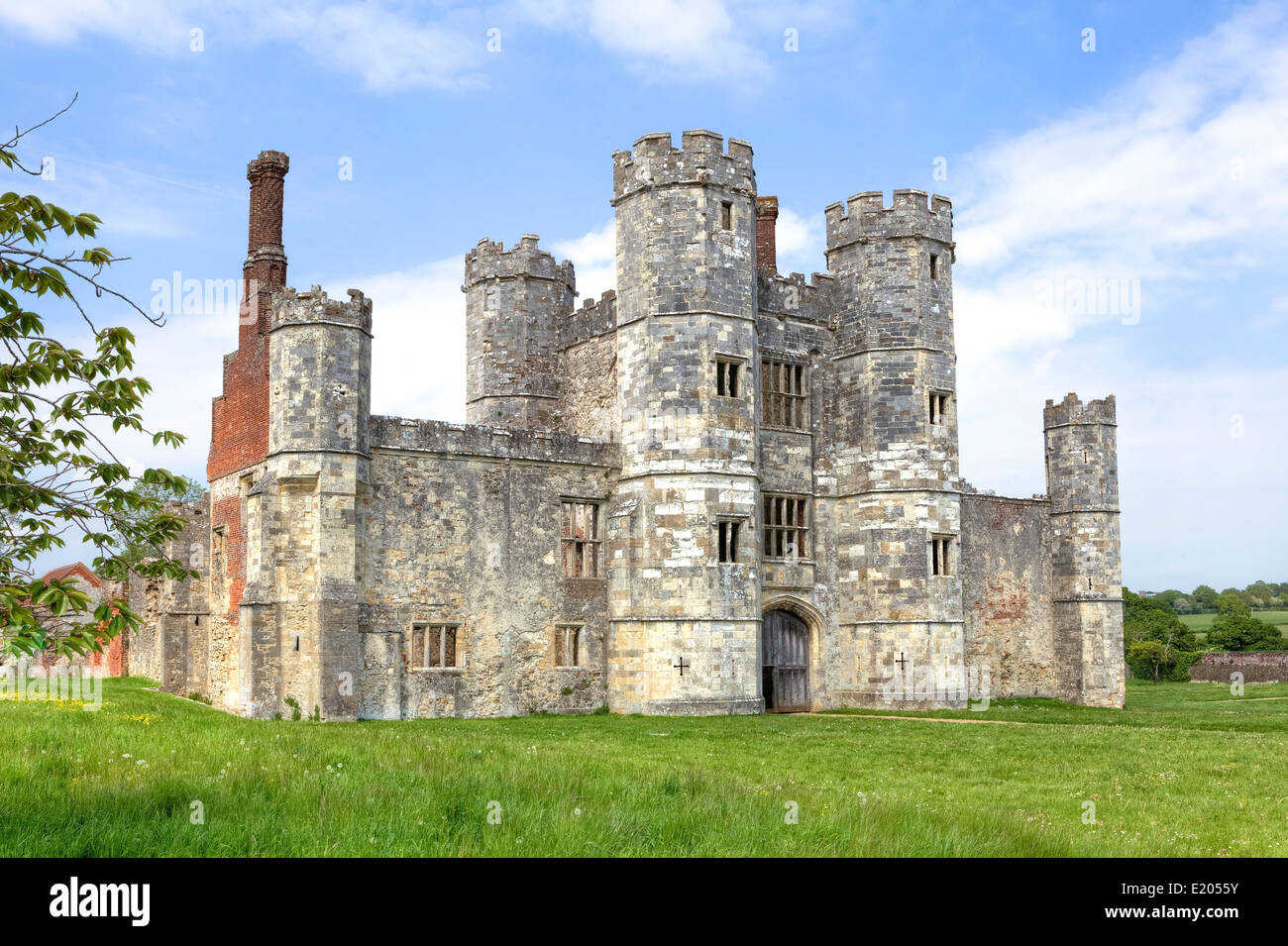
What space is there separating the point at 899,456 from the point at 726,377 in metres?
5.45

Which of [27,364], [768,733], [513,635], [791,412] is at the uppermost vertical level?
[791,412]

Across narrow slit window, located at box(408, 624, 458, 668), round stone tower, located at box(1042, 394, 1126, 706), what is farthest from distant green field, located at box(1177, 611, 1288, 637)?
narrow slit window, located at box(408, 624, 458, 668)

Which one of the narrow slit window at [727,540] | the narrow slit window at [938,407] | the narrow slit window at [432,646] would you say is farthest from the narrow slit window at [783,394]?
the narrow slit window at [432,646]

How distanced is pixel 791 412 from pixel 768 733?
11.0 metres

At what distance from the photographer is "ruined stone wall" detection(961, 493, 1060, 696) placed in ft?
111

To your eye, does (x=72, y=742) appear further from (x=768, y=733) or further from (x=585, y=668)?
(x=585, y=668)

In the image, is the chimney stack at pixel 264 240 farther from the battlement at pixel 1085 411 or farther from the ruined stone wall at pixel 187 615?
the battlement at pixel 1085 411

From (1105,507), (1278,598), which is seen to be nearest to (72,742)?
(1105,507)

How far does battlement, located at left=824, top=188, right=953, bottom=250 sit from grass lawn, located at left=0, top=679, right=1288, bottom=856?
15299 mm

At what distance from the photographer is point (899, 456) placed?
1166 inches

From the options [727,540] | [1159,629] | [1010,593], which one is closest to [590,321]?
[727,540]

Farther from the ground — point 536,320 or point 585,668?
point 536,320

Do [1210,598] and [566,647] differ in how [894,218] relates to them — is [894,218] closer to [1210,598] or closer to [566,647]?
[566,647]

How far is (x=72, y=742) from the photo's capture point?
12.5 m
